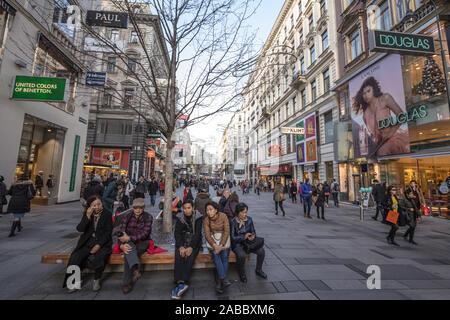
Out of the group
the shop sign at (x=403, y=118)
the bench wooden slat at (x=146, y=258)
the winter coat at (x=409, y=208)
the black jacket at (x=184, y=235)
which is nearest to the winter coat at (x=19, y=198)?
the bench wooden slat at (x=146, y=258)

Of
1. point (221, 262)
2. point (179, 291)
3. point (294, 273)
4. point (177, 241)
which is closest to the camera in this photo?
point (179, 291)

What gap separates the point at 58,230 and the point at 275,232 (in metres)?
7.20

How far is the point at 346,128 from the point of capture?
16469 mm

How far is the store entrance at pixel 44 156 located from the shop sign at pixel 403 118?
1987cm

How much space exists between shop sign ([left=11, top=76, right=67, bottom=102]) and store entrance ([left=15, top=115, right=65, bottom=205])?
3.68 m

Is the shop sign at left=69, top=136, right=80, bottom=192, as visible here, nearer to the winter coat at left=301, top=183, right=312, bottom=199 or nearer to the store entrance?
the store entrance

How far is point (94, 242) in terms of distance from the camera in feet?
11.6

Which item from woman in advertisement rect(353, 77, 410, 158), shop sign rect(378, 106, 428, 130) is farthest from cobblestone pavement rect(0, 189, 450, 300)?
woman in advertisement rect(353, 77, 410, 158)

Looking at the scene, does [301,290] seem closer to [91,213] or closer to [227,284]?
[227,284]

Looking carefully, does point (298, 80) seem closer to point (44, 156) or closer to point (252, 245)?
point (252, 245)

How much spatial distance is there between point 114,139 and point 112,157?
2.44m

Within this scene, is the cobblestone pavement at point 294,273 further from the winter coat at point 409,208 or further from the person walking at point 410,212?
the winter coat at point 409,208

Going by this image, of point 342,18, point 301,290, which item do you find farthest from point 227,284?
point 342,18

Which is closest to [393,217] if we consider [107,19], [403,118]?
[403,118]
